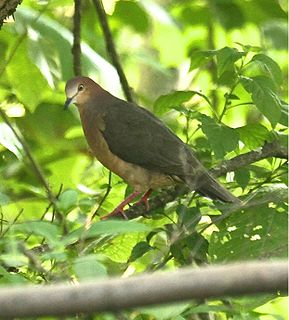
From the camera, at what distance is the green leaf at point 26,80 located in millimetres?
4371

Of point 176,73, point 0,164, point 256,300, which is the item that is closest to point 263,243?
point 256,300

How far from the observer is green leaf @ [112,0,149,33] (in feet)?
19.5

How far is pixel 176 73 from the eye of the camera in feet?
25.7

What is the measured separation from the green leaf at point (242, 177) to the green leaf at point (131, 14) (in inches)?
98.8

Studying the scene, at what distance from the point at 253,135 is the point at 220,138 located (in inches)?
12.0

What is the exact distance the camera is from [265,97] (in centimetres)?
350

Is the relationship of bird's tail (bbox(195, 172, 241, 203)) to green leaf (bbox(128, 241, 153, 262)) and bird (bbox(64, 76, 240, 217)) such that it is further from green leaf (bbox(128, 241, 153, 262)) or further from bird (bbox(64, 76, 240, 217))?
green leaf (bbox(128, 241, 153, 262))

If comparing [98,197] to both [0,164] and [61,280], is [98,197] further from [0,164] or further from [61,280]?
[61,280]

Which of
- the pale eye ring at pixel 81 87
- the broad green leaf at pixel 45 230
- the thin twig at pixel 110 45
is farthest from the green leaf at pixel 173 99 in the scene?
the broad green leaf at pixel 45 230

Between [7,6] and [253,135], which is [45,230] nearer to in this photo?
[7,6]

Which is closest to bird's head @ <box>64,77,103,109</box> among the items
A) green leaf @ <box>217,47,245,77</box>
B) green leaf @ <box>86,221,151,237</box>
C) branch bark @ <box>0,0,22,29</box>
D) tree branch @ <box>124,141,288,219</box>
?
tree branch @ <box>124,141,288,219</box>

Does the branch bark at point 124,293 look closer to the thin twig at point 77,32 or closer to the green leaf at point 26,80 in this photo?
the green leaf at point 26,80

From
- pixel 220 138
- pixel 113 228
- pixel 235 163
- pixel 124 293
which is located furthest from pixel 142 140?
pixel 124 293

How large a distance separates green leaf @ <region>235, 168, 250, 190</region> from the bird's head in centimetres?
154
